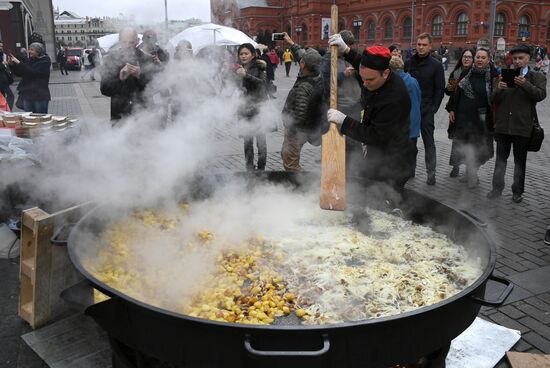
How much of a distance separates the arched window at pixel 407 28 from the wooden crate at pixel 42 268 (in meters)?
45.8

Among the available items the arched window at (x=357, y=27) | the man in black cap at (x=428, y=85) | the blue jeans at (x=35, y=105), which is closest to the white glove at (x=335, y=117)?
the man in black cap at (x=428, y=85)

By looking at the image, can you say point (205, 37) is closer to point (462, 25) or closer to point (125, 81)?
point (125, 81)

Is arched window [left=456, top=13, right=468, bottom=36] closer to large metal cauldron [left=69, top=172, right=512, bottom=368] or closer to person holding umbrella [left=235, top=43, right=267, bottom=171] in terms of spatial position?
person holding umbrella [left=235, top=43, right=267, bottom=171]

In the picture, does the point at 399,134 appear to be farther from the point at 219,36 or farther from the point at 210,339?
the point at 219,36

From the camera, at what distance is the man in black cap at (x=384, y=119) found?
3525 millimetres

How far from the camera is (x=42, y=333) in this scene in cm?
340

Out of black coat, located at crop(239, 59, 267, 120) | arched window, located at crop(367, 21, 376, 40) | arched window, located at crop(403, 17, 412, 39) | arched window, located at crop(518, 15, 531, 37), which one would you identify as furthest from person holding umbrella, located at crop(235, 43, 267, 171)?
arched window, located at crop(367, 21, 376, 40)

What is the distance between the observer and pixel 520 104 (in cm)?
612

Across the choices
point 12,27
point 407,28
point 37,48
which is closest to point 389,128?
point 37,48

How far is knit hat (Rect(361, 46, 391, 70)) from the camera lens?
11.3ft

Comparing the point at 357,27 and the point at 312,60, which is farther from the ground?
the point at 357,27

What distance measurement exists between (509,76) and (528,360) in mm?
4172

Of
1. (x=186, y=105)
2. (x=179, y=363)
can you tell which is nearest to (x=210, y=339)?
(x=179, y=363)

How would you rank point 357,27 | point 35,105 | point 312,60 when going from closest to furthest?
point 312,60, point 35,105, point 357,27
